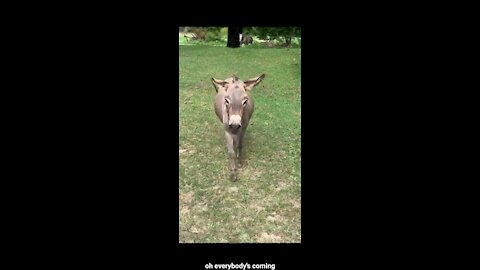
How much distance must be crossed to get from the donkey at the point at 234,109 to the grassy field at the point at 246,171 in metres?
0.40

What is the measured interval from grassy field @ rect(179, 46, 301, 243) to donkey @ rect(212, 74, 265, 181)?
40 centimetres

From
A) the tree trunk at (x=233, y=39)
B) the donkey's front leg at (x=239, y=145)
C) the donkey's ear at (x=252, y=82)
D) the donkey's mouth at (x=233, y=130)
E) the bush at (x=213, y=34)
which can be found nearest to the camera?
the donkey's mouth at (x=233, y=130)

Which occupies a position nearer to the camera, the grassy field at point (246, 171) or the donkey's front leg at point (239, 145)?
the grassy field at point (246, 171)

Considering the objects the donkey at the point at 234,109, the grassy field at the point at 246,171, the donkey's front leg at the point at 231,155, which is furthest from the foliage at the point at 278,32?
the donkey's front leg at the point at 231,155

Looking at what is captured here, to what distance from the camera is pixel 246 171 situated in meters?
6.74

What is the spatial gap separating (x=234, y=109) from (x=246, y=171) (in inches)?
60.3

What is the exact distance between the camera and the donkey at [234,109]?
5642 millimetres

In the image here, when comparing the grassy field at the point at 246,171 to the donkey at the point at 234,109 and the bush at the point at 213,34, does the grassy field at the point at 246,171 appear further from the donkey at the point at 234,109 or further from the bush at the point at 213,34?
the bush at the point at 213,34

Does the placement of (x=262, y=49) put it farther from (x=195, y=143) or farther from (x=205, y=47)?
(x=195, y=143)

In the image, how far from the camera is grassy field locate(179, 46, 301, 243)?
5302mm

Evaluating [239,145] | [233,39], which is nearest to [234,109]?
[239,145]

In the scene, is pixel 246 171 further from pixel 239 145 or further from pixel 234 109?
pixel 234 109

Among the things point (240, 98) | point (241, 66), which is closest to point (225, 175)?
point (240, 98)

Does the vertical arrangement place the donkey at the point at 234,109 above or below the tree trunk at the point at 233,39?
below
